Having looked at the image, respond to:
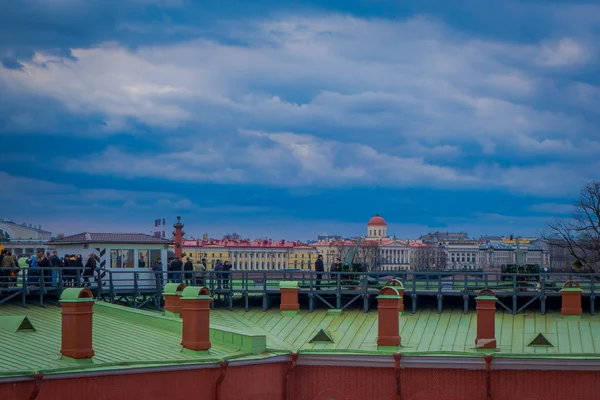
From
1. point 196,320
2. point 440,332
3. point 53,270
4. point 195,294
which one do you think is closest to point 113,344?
point 196,320

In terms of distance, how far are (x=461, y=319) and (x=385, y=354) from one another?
5.69 metres

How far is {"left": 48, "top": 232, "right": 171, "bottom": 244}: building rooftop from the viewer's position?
37.1 metres

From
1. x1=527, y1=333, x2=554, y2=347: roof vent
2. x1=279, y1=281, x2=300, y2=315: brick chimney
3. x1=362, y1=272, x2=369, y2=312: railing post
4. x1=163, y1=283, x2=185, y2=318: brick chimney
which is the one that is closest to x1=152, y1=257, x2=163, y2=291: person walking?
x1=163, y1=283, x2=185, y2=318: brick chimney

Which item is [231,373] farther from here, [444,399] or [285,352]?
[444,399]

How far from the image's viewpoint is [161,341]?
2552cm

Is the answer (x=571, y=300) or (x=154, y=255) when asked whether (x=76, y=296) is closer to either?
(x=571, y=300)

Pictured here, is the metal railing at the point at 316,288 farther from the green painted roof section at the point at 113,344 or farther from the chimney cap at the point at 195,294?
the chimney cap at the point at 195,294

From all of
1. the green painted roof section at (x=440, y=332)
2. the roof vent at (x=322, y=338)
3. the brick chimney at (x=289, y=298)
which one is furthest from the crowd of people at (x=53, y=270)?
the roof vent at (x=322, y=338)

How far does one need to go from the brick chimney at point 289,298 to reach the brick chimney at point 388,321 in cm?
625

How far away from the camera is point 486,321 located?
88.0ft

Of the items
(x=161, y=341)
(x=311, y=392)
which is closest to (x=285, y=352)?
(x=311, y=392)

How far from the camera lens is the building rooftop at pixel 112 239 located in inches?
1459

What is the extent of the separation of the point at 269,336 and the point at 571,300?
9182 mm

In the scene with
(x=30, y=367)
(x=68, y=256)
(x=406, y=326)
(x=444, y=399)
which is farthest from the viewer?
(x=68, y=256)
